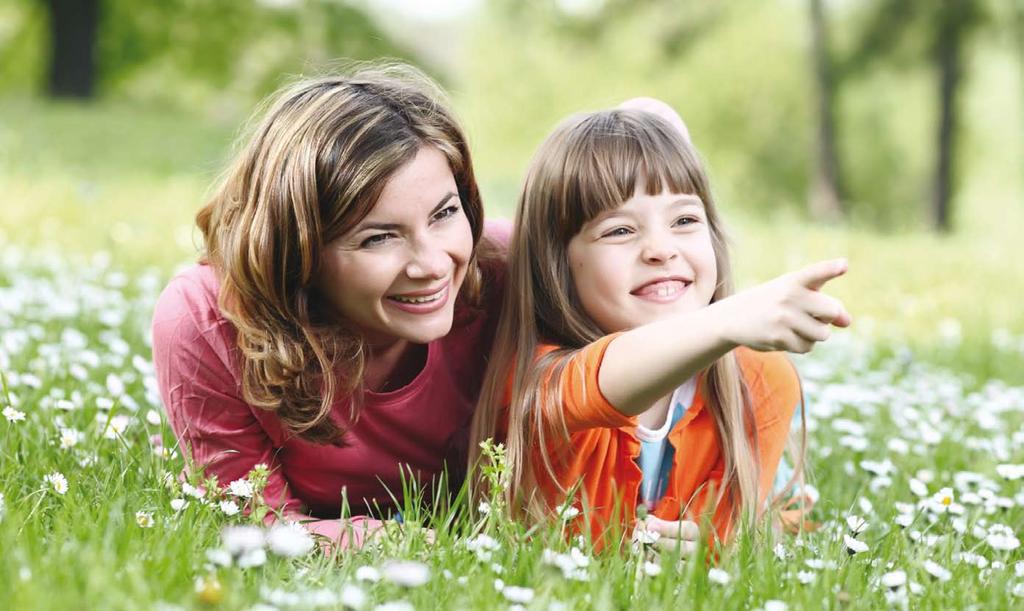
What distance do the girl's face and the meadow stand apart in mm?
570

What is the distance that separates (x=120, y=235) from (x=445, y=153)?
453 cm

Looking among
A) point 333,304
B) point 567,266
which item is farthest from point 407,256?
point 567,266

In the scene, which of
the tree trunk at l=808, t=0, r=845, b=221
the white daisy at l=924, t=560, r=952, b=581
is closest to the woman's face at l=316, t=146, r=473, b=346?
the white daisy at l=924, t=560, r=952, b=581

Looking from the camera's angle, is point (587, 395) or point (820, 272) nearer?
point (820, 272)

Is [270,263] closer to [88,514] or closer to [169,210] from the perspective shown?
[88,514]

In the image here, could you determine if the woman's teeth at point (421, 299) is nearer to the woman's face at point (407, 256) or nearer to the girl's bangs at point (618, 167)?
the woman's face at point (407, 256)

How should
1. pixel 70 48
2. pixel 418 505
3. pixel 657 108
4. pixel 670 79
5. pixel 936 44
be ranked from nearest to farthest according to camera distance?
pixel 418 505 → pixel 657 108 → pixel 936 44 → pixel 70 48 → pixel 670 79

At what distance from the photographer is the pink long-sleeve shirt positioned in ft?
8.38

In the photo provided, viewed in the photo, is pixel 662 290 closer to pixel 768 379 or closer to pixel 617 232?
pixel 617 232

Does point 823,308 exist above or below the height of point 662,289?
above

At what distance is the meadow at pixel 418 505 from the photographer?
1.78 meters

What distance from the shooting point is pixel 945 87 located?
57.1ft

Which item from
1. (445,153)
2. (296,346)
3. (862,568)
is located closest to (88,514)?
(296,346)

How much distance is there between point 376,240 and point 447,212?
20 cm
